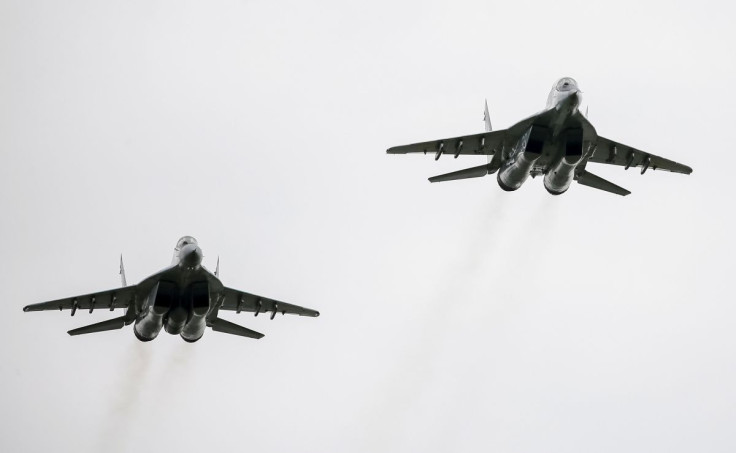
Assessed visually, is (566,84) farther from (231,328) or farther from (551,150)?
(231,328)

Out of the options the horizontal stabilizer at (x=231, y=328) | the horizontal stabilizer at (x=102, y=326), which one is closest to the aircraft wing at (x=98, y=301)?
the horizontal stabilizer at (x=102, y=326)

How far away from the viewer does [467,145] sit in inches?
2778

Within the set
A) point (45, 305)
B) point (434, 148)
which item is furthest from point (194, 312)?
point (434, 148)

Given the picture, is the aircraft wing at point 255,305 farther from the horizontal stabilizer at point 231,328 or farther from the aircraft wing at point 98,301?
the aircraft wing at point 98,301

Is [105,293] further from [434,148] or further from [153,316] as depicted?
[434,148]

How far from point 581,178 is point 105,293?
63.4ft

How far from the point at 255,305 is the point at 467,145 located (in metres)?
11.3

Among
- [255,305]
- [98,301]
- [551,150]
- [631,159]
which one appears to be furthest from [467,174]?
[98,301]

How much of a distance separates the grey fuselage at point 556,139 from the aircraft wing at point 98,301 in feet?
52.3

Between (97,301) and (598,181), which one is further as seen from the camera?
(97,301)

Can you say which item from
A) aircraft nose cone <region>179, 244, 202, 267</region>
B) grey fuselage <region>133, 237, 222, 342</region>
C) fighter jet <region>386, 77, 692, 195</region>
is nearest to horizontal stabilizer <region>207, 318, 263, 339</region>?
grey fuselage <region>133, 237, 222, 342</region>

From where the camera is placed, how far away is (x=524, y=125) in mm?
68812

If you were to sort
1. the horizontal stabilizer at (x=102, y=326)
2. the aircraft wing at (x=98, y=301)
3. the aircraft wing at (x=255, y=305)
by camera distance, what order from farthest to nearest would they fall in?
the aircraft wing at (x=255, y=305)
the aircraft wing at (x=98, y=301)
the horizontal stabilizer at (x=102, y=326)

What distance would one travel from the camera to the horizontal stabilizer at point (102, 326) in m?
71.4
